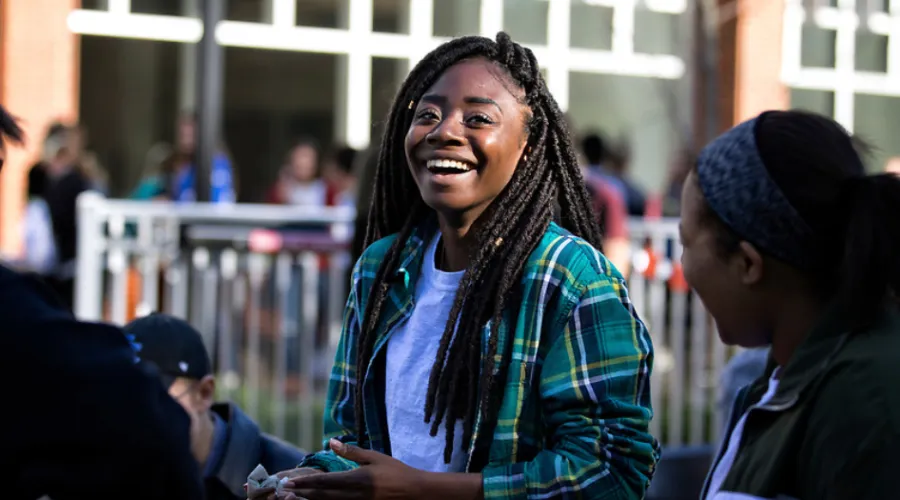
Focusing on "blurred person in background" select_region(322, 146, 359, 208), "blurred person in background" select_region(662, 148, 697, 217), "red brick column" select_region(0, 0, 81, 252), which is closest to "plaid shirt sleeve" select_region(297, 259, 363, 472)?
"blurred person in background" select_region(322, 146, 359, 208)

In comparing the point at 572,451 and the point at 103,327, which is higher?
the point at 103,327

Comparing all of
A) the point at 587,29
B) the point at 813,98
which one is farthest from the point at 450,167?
the point at 813,98

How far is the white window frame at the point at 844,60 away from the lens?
49.0ft

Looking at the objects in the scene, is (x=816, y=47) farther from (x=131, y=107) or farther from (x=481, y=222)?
(x=481, y=222)

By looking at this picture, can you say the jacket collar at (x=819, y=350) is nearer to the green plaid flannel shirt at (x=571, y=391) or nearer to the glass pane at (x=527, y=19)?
the green plaid flannel shirt at (x=571, y=391)

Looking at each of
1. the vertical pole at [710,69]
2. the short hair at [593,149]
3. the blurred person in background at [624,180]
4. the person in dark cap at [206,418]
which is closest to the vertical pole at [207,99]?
the short hair at [593,149]

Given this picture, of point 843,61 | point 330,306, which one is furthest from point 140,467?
point 843,61

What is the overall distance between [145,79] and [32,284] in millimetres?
14677

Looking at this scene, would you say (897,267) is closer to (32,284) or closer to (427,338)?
(427,338)

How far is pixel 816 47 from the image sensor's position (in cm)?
1534

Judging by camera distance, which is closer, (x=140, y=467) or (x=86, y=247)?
(x=140, y=467)

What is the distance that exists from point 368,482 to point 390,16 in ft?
39.1

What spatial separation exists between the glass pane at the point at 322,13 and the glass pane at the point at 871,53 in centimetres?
609

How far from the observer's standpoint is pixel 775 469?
2027 millimetres
